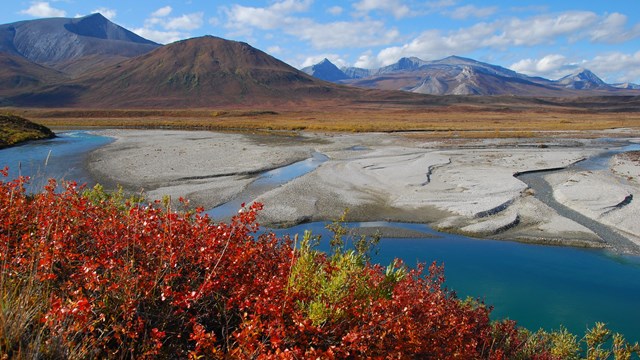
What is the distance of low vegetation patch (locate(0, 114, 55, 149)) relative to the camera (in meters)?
48.2

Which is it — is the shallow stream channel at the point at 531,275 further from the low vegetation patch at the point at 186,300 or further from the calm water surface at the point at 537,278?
the low vegetation patch at the point at 186,300

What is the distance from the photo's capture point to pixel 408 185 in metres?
27.1

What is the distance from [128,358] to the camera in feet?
13.9

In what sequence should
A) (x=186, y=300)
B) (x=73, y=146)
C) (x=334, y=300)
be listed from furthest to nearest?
(x=73, y=146) → (x=334, y=300) → (x=186, y=300)

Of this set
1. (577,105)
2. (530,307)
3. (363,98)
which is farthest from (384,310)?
(577,105)

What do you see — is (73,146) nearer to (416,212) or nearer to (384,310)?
(416,212)

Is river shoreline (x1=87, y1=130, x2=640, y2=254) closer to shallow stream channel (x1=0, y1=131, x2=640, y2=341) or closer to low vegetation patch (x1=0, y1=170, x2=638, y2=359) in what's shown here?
shallow stream channel (x1=0, y1=131, x2=640, y2=341)

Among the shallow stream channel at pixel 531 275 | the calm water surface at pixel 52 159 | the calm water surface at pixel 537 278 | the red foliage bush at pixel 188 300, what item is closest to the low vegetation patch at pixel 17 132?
the calm water surface at pixel 52 159

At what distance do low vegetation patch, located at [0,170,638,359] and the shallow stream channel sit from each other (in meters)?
6.01

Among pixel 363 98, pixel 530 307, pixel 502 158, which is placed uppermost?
pixel 363 98

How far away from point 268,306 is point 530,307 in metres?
10.8

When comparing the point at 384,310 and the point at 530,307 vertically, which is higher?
the point at 384,310

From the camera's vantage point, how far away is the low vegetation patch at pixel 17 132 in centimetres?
4816

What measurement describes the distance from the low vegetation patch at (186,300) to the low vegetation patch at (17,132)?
48.9 meters
